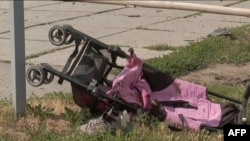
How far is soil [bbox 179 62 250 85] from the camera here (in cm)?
762

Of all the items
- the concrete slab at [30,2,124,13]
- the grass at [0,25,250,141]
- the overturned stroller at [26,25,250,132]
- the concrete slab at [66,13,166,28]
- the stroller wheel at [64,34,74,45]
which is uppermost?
the stroller wheel at [64,34,74,45]

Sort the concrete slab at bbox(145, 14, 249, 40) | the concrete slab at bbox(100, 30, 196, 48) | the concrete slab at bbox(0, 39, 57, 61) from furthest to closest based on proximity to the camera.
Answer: the concrete slab at bbox(145, 14, 249, 40), the concrete slab at bbox(100, 30, 196, 48), the concrete slab at bbox(0, 39, 57, 61)

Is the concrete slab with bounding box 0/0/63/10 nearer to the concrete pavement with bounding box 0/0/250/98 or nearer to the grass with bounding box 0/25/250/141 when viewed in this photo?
the concrete pavement with bounding box 0/0/250/98

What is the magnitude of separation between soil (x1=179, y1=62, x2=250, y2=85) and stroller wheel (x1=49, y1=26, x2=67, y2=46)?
2.11 meters

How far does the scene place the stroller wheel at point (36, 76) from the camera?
5461mm

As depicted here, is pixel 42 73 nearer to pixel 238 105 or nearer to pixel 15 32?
pixel 15 32

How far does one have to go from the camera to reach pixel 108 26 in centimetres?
1127

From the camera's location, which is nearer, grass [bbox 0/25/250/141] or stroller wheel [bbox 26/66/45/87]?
grass [bbox 0/25/250/141]

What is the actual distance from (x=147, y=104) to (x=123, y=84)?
0.24 metres

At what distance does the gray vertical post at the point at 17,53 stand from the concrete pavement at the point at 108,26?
1579mm

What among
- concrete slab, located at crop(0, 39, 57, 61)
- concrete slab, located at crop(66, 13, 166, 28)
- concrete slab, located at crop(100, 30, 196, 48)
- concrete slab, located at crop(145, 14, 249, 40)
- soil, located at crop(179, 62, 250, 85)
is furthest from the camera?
concrete slab, located at crop(66, 13, 166, 28)

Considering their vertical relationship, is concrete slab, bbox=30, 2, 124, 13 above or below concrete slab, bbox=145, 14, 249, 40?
below

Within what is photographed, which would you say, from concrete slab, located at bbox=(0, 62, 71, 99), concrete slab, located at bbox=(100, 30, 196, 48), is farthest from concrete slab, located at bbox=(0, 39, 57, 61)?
concrete slab, located at bbox=(0, 62, 71, 99)

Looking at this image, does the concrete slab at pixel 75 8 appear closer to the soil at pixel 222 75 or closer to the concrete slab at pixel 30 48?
the concrete slab at pixel 30 48
